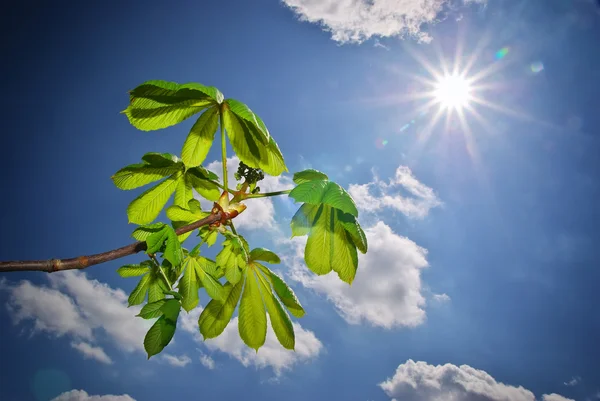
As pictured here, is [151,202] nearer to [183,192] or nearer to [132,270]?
[183,192]

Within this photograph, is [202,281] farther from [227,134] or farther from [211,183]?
[227,134]

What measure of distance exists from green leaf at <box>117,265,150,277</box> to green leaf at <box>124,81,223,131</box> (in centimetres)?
91

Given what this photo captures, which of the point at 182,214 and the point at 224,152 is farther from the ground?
the point at 224,152

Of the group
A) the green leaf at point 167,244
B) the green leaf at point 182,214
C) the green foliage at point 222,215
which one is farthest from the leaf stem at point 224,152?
the green leaf at point 167,244

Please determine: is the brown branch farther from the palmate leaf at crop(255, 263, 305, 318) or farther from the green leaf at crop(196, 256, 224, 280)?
the palmate leaf at crop(255, 263, 305, 318)

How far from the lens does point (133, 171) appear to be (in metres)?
1.90

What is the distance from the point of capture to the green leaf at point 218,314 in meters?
2.07

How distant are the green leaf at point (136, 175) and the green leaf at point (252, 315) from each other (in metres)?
0.87

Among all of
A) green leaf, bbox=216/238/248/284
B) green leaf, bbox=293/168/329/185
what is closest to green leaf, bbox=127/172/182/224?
green leaf, bbox=216/238/248/284

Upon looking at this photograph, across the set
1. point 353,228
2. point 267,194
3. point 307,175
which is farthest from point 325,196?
point 307,175

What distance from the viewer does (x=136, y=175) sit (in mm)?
1924

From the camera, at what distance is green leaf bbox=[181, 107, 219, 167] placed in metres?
1.89

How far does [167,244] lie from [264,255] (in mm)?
828

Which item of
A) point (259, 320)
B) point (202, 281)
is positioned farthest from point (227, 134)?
point (259, 320)
